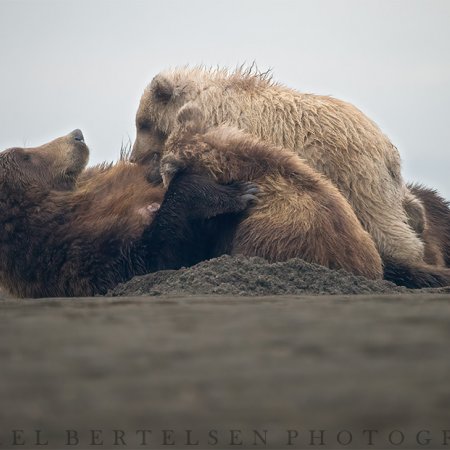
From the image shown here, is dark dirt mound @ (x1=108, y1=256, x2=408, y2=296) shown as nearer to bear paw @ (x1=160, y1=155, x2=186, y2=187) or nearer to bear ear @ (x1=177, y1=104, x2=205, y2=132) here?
bear paw @ (x1=160, y1=155, x2=186, y2=187)

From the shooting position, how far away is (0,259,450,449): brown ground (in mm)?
2305

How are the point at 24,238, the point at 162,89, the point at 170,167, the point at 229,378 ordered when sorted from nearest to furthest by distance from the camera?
the point at 229,378 < the point at 170,167 < the point at 24,238 < the point at 162,89

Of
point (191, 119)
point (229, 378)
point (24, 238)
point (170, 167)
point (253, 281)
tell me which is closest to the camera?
point (229, 378)

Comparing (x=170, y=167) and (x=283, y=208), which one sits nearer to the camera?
(x=283, y=208)

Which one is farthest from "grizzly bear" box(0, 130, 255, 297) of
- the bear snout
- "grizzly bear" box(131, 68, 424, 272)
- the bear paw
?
"grizzly bear" box(131, 68, 424, 272)

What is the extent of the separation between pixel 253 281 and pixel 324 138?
2.74 meters

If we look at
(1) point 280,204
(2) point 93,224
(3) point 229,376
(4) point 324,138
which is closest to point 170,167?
(2) point 93,224

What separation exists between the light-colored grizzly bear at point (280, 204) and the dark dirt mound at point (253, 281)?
403 mm

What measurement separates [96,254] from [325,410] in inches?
189

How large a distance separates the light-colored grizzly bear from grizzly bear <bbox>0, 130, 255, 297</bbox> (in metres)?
0.15

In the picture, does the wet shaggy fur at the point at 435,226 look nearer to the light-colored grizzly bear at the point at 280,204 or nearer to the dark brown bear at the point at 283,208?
the dark brown bear at the point at 283,208

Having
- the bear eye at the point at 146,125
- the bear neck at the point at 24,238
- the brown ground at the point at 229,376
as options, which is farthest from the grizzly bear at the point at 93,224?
the brown ground at the point at 229,376

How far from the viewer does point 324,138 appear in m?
8.22

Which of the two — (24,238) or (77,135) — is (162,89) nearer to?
(77,135)
